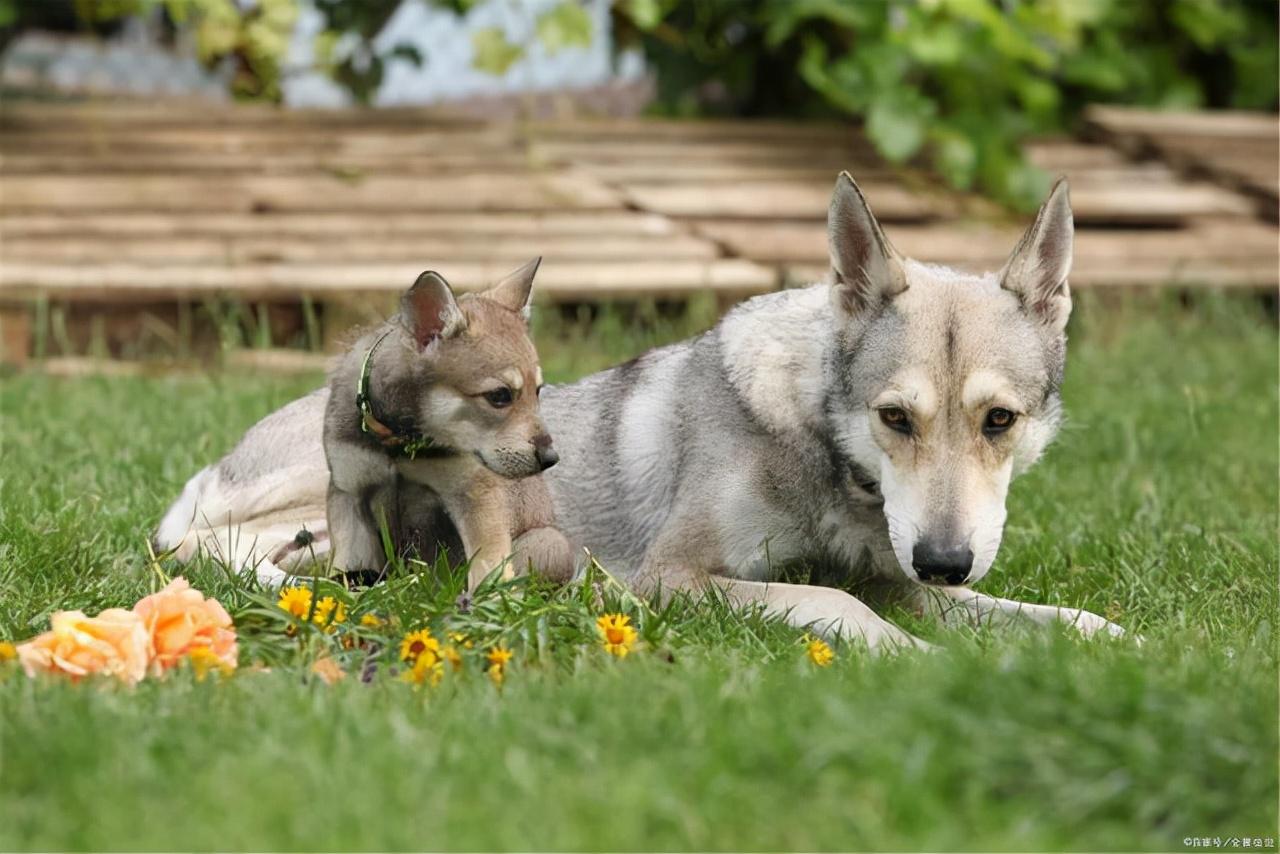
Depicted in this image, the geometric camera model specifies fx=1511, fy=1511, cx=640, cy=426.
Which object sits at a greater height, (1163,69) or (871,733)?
(1163,69)

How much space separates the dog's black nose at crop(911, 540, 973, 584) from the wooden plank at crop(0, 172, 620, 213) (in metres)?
5.91

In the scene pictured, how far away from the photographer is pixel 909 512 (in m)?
3.86

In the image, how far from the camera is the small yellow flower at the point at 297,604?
3.81 metres

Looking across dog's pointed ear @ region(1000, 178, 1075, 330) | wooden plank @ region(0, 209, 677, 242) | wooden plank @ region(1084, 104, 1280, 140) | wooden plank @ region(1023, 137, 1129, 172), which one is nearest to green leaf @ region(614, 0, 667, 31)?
wooden plank @ region(0, 209, 677, 242)

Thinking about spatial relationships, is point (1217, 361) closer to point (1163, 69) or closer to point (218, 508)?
point (1163, 69)

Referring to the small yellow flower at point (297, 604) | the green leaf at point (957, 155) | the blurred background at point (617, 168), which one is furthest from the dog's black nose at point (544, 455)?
the green leaf at point (957, 155)

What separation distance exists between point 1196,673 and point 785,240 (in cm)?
631

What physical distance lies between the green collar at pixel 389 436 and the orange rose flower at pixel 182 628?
720 mm

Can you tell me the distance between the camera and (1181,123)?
36.1 ft

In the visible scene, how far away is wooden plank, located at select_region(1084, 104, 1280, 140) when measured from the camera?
10.9m

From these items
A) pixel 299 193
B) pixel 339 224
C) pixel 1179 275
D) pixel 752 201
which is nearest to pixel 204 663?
pixel 339 224

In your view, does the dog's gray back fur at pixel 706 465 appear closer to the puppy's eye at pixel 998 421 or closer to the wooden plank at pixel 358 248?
the puppy's eye at pixel 998 421

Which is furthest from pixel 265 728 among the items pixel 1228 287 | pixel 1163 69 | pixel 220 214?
pixel 1163 69

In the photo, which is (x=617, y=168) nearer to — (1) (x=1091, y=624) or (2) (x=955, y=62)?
(2) (x=955, y=62)
